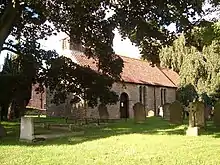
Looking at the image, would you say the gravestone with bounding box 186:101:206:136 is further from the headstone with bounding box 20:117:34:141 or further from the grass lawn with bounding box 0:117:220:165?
the headstone with bounding box 20:117:34:141

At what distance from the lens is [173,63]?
3625 cm

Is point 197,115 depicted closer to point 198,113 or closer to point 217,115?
point 198,113

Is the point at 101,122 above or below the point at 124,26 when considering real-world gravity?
below

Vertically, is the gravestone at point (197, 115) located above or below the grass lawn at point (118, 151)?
above

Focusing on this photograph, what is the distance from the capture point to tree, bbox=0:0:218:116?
→ 14.3m

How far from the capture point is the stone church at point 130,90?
33969 mm

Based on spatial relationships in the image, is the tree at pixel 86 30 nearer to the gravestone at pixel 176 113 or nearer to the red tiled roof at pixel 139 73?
the gravestone at pixel 176 113

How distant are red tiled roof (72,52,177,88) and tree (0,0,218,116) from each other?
15155 millimetres

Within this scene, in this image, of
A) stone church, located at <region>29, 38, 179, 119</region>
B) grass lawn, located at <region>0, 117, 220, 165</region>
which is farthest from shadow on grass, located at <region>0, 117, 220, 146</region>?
stone church, located at <region>29, 38, 179, 119</region>

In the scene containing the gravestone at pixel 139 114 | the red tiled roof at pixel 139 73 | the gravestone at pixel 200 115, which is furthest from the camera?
the red tiled roof at pixel 139 73

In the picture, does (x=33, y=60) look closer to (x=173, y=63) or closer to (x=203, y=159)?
(x=203, y=159)

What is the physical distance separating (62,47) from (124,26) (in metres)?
24.0

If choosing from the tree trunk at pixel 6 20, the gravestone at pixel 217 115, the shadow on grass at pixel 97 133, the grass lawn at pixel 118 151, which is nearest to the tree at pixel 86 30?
the tree trunk at pixel 6 20

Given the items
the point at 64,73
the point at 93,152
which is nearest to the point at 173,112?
the point at 64,73
